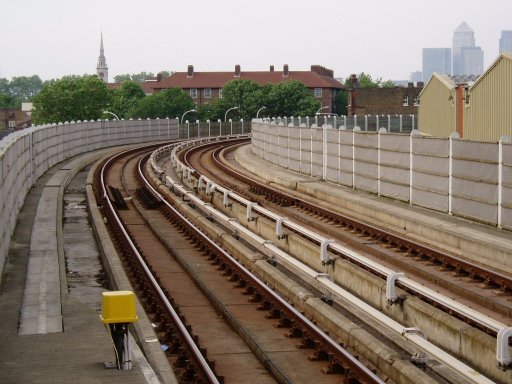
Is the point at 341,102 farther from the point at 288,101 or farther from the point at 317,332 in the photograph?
the point at 317,332

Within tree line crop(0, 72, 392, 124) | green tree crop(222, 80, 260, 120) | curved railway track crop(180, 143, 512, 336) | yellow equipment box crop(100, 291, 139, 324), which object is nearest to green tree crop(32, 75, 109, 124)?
tree line crop(0, 72, 392, 124)

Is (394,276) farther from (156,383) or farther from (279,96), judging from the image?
(279,96)

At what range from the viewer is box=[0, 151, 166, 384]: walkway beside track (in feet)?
37.2

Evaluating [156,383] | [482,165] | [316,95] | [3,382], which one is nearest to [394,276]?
[156,383]

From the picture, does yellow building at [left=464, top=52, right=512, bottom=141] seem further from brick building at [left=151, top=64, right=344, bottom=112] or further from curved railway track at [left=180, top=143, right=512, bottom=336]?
brick building at [left=151, top=64, right=344, bottom=112]

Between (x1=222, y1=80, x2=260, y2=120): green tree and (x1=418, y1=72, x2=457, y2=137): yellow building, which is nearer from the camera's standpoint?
(x1=418, y1=72, x2=457, y2=137): yellow building

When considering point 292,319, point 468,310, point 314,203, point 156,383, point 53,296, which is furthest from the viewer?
point 314,203

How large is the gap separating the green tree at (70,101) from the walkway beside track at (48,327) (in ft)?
413

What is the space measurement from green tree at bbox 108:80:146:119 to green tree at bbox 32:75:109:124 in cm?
1682

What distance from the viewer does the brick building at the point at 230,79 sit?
18588cm

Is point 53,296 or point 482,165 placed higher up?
point 482,165

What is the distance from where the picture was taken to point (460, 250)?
1966 centimetres

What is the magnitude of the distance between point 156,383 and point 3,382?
5.74 ft

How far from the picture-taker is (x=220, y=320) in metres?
15.3
